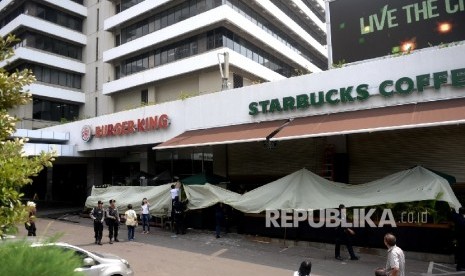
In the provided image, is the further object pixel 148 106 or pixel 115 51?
pixel 115 51

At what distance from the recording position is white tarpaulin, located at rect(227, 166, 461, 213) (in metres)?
13.1

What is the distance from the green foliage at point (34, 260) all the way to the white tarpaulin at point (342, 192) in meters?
11.8

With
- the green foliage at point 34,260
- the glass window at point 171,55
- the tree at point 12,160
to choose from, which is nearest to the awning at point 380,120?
the tree at point 12,160

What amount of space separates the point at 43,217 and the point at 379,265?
23.0 m

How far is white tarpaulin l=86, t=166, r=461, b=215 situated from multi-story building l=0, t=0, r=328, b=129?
14241 mm

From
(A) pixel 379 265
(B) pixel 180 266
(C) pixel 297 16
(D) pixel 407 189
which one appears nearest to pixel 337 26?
(D) pixel 407 189

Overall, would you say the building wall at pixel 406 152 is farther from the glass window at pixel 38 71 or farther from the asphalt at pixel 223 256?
the glass window at pixel 38 71

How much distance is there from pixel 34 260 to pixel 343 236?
11.8 metres

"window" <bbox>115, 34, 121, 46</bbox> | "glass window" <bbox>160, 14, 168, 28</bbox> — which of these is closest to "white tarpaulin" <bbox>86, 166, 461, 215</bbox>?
"glass window" <bbox>160, 14, 168, 28</bbox>

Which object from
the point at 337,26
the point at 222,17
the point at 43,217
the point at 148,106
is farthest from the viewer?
the point at 222,17

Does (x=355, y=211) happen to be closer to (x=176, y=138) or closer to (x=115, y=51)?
(x=176, y=138)

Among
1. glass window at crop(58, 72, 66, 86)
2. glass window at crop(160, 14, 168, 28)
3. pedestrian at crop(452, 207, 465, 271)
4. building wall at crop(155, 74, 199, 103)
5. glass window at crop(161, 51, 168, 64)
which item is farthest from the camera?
glass window at crop(58, 72, 66, 86)

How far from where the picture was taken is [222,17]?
34.5 meters

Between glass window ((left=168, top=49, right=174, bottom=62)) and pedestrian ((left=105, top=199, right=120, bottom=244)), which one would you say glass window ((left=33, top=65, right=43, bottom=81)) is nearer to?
glass window ((left=168, top=49, right=174, bottom=62))
